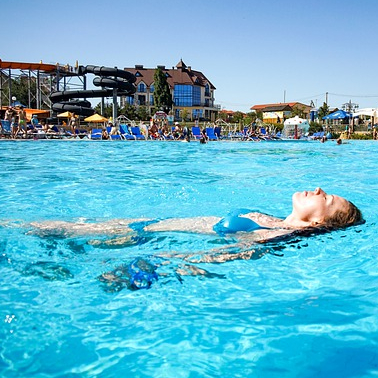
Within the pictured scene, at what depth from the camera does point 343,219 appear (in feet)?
10.3

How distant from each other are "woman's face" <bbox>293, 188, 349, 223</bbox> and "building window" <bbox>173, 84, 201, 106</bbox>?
63195 mm

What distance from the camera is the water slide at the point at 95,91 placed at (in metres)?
33.6

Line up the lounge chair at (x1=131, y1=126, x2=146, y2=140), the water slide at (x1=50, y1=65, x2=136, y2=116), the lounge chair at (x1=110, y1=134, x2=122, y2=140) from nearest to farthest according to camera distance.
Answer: the lounge chair at (x1=110, y1=134, x2=122, y2=140) < the lounge chair at (x1=131, y1=126, x2=146, y2=140) < the water slide at (x1=50, y1=65, x2=136, y2=116)

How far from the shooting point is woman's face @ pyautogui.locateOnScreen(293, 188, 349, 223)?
310cm

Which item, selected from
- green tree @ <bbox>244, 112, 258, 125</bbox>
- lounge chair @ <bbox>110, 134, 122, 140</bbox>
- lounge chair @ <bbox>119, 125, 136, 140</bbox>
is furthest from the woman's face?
green tree @ <bbox>244, 112, 258, 125</bbox>

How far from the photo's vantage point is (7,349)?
1.69m

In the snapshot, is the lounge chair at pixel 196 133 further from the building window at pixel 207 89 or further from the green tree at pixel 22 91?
the building window at pixel 207 89

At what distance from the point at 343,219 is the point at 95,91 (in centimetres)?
3503

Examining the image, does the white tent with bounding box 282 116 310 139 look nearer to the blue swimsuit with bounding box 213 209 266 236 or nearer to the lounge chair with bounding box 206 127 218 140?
the lounge chair with bounding box 206 127 218 140

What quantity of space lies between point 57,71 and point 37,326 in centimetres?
3700

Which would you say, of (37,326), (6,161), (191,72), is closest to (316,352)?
(37,326)

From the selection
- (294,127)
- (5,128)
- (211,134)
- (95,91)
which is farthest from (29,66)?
(294,127)

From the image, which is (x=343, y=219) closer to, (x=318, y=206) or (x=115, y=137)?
(x=318, y=206)

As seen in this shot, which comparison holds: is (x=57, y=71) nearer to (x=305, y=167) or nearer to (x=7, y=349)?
(x=305, y=167)
